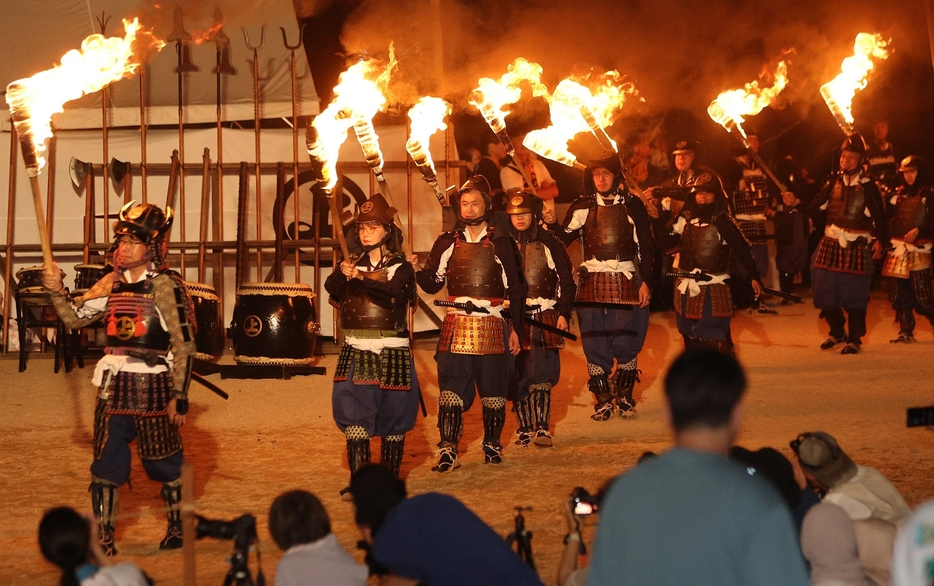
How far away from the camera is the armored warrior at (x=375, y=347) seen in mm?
7062

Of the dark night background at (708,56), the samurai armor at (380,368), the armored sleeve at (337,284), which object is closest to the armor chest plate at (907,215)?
the dark night background at (708,56)

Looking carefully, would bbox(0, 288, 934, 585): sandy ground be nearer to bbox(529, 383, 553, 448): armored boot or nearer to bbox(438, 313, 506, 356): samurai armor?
bbox(529, 383, 553, 448): armored boot

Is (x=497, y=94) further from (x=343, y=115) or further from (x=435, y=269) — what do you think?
(x=435, y=269)

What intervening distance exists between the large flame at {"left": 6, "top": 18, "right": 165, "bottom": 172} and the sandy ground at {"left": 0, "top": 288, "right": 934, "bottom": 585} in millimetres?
2166

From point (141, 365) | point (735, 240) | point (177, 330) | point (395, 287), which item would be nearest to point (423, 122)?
point (395, 287)

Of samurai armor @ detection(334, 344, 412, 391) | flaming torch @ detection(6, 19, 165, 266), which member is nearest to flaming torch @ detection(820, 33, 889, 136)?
samurai armor @ detection(334, 344, 412, 391)

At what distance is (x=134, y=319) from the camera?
20.3ft

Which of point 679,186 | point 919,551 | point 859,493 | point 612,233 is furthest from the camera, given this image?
point 679,186

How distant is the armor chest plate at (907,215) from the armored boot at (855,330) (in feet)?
4.07

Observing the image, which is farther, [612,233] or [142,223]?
[612,233]

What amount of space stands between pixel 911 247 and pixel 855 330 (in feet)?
4.28

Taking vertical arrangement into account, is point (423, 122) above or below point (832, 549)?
above

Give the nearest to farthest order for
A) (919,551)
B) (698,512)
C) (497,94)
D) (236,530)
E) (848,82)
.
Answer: (919,551)
(698,512)
(236,530)
(497,94)
(848,82)

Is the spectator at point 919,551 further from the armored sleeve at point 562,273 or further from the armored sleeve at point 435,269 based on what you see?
the armored sleeve at point 562,273
